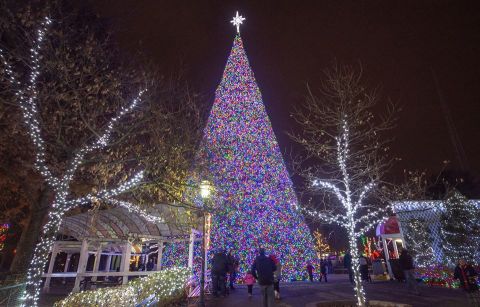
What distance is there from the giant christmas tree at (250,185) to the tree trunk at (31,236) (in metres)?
6.21

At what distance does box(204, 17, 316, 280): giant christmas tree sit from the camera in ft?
51.5

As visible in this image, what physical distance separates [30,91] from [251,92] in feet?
43.3

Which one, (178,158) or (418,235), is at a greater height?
(178,158)

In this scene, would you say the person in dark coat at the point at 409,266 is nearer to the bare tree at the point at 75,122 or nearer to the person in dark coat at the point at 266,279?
the person in dark coat at the point at 266,279

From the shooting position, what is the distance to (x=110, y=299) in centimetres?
628

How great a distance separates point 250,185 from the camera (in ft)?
55.9

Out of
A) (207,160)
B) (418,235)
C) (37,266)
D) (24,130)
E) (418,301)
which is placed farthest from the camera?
(418,235)

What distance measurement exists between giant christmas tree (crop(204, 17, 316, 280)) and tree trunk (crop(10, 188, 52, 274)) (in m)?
6.21

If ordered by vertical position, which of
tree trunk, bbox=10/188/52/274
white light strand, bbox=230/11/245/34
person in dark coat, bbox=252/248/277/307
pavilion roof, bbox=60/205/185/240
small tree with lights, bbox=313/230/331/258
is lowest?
person in dark coat, bbox=252/248/277/307

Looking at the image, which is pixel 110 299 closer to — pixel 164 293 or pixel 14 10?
pixel 164 293

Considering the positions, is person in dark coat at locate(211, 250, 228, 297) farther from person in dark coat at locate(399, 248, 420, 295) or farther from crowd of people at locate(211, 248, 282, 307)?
person in dark coat at locate(399, 248, 420, 295)

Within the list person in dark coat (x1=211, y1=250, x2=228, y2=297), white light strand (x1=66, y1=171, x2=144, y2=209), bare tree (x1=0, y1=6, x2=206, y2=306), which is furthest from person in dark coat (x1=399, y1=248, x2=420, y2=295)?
white light strand (x1=66, y1=171, x2=144, y2=209)

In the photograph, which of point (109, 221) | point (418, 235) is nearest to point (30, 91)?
point (109, 221)

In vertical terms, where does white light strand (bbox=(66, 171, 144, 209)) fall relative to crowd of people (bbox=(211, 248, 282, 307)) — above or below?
above
